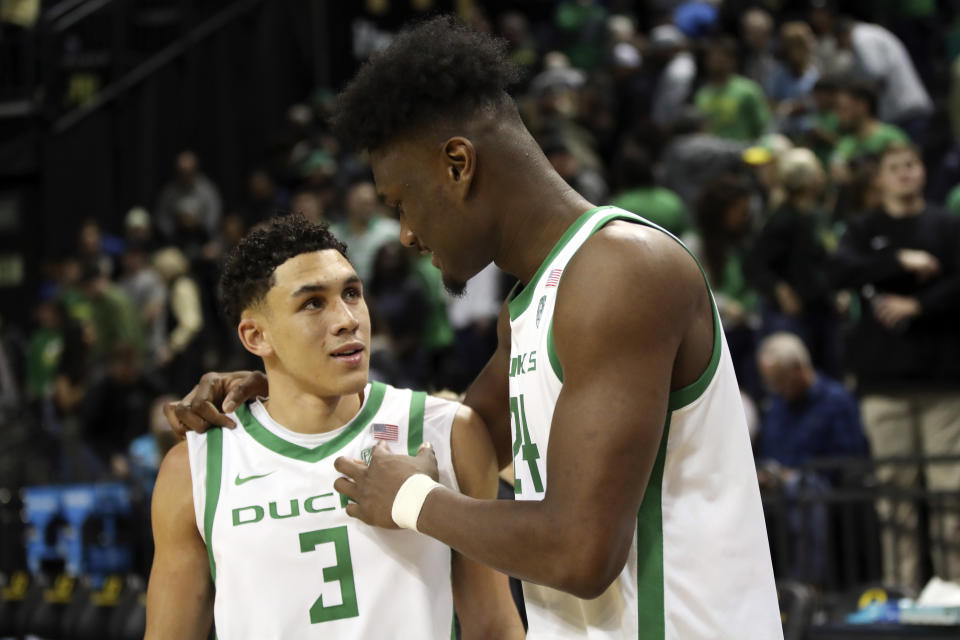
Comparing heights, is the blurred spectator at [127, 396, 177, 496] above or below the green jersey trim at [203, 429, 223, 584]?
below

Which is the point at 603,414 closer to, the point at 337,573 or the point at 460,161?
the point at 460,161

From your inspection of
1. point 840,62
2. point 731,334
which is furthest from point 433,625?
point 840,62

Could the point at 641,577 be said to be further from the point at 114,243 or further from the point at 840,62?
the point at 114,243

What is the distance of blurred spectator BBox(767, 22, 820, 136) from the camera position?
11.5m

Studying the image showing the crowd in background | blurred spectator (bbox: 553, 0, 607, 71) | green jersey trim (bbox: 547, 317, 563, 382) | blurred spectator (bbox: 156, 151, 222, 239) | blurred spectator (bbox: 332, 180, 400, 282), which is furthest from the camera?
blurred spectator (bbox: 553, 0, 607, 71)

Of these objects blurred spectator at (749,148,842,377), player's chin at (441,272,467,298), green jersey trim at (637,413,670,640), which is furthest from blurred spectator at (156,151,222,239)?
green jersey trim at (637,413,670,640)

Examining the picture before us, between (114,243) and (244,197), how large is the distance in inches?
80.1

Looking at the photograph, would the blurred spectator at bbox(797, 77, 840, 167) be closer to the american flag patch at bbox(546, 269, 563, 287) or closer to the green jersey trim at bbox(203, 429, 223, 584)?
the green jersey trim at bbox(203, 429, 223, 584)

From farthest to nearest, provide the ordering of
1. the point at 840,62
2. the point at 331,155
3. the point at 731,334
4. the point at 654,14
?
the point at 654,14, the point at 331,155, the point at 840,62, the point at 731,334

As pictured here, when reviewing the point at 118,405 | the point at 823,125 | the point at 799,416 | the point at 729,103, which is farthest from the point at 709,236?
the point at 118,405

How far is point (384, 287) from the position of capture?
933 centimetres

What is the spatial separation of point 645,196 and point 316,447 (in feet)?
18.5

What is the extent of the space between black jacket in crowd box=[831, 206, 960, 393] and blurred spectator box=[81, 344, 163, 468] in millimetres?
5959

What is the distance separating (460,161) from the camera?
262 centimetres
